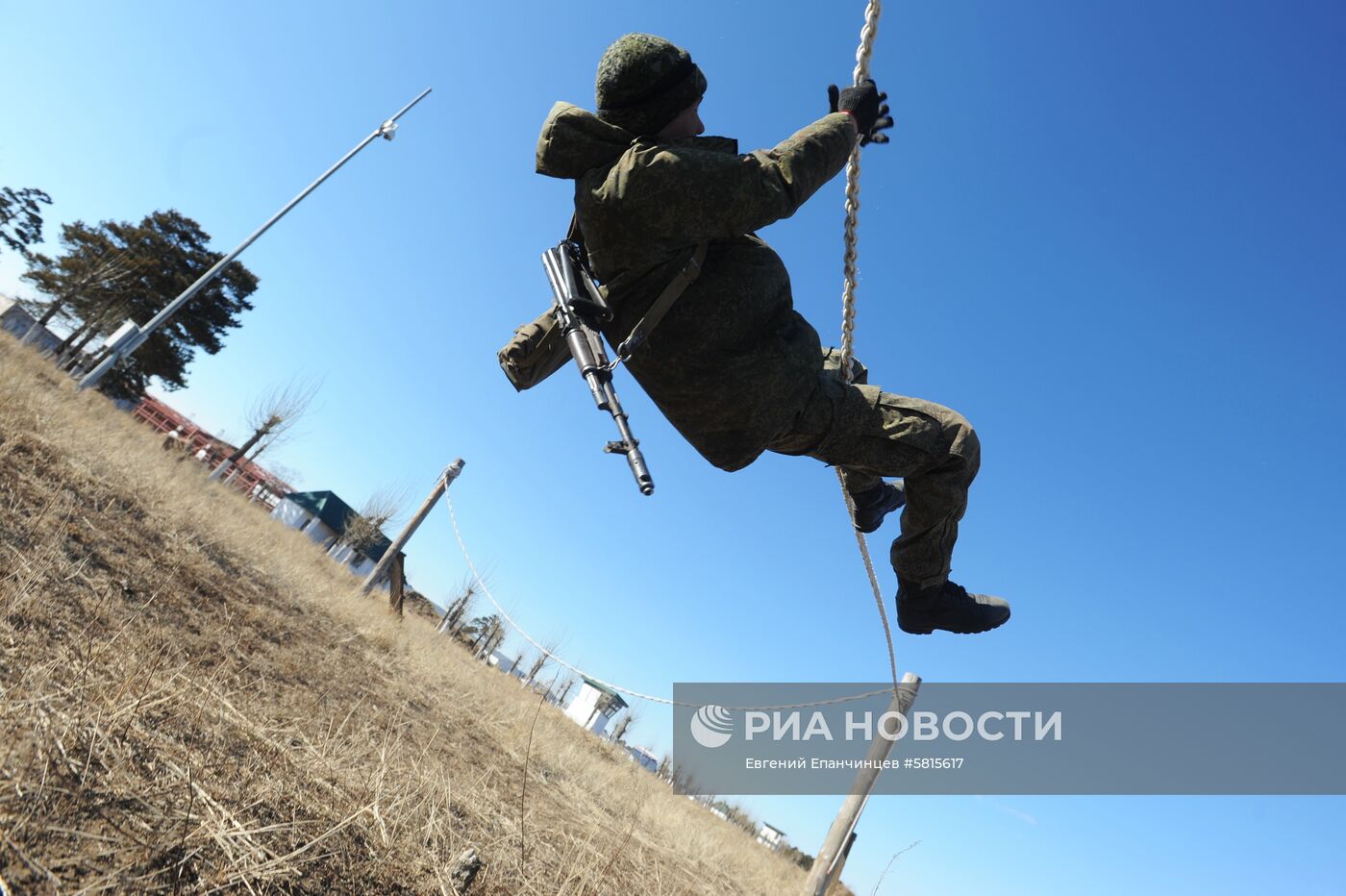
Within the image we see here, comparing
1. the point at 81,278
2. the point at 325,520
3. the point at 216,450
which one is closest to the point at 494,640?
the point at 325,520

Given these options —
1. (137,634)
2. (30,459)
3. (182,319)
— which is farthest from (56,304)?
(137,634)

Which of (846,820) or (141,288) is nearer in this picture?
(846,820)

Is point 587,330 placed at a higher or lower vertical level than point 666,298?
lower

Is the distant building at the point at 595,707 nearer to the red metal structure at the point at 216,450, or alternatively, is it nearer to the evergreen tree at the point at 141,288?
the red metal structure at the point at 216,450

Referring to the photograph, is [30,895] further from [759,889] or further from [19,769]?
[759,889]

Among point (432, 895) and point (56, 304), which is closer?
point (432, 895)

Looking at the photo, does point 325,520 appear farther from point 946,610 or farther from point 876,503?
point 946,610

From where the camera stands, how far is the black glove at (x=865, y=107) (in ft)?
10.7

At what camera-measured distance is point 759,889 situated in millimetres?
7113

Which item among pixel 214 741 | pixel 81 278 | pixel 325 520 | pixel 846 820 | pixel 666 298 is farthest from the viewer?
pixel 325 520

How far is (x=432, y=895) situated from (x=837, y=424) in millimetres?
2442

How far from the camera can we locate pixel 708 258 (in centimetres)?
321

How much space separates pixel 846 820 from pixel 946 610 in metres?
3.44

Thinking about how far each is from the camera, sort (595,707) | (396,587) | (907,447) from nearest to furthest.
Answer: (907,447) < (396,587) < (595,707)
